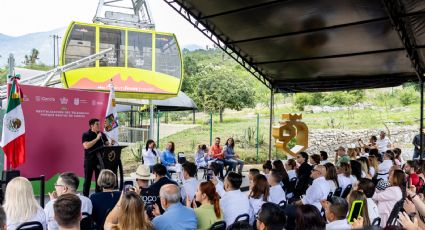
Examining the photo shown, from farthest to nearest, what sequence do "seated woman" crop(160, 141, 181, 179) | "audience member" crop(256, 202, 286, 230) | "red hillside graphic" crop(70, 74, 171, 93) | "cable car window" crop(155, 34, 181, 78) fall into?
"cable car window" crop(155, 34, 181, 78) < "red hillside graphic" crop(70, 74, 171, 93) < "seated woman" crop(160, 141, 181, 179) < "audience member" crop(256, 202, 286, 230)

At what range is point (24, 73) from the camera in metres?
18.8

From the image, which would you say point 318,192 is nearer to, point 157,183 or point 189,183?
point 189,183

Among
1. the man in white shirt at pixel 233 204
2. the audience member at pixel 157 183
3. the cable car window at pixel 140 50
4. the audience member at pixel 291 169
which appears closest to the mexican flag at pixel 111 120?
the audience member at pixel 291 169

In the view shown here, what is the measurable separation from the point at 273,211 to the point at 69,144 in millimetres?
6562

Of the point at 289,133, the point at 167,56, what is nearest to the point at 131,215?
the point at 289,133

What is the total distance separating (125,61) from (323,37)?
24.4 feet

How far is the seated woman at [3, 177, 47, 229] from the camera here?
327 cm

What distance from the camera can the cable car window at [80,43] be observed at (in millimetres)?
13023

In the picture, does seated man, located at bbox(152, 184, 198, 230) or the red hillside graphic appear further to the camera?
the red hillside graphic

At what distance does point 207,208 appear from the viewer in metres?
3.65

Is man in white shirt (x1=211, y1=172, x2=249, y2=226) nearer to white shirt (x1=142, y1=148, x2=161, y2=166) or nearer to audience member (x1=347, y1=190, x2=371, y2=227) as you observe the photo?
audience member (x1=347, y1=190, x2=371, y2=227)

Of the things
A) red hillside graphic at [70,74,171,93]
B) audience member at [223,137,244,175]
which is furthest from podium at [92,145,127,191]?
red hillside graphic at [70,74,171,93]

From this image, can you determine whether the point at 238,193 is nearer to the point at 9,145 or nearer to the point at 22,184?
the point at 22,184

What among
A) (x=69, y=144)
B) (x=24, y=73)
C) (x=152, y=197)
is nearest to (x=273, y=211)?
(x=152, y=197)
